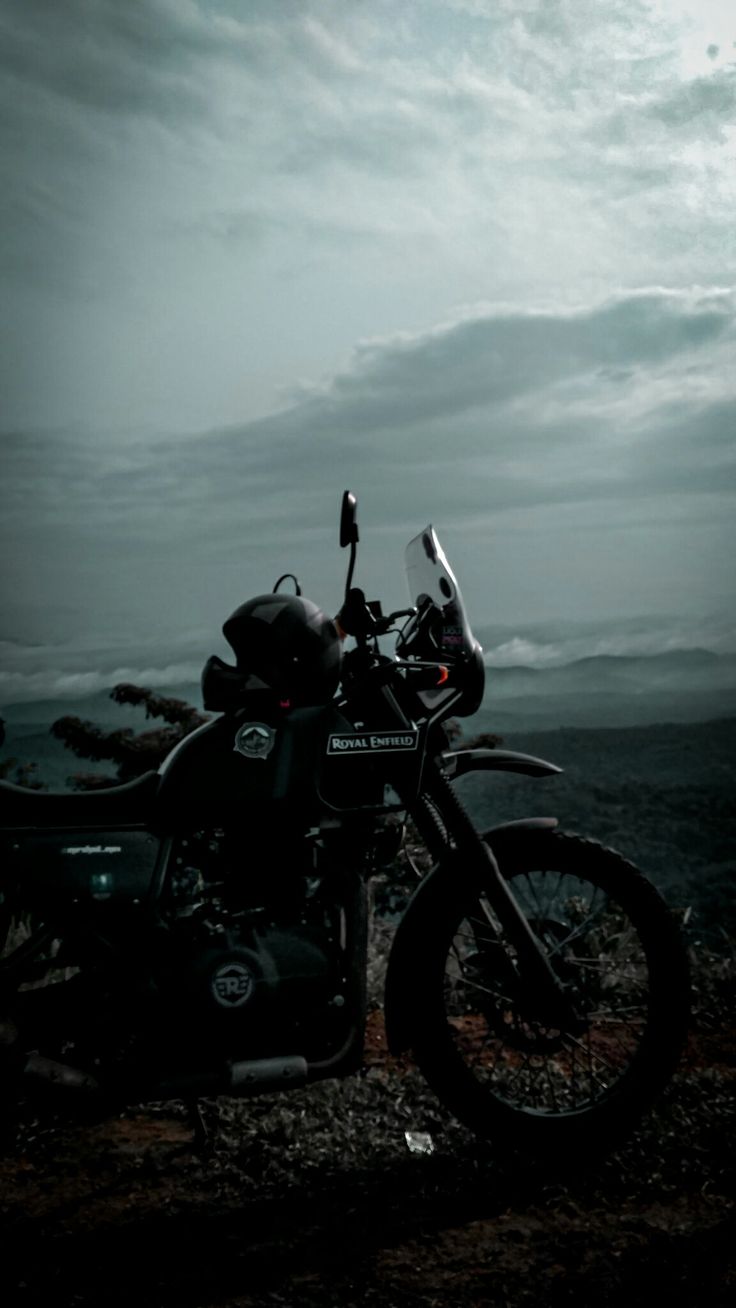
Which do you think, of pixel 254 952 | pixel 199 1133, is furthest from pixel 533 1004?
pixel 199 1133

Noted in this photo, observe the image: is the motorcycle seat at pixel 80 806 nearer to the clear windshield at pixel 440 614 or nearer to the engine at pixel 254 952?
the engine at pixel 254 952

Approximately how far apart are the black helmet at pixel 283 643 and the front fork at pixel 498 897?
436 millimetres

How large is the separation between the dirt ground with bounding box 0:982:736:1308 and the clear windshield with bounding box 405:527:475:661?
1493 millimetres

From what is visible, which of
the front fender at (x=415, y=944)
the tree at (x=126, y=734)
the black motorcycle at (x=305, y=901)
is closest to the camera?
the black motorcycle at (x=305, y=901)

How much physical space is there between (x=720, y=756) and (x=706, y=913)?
4974mm

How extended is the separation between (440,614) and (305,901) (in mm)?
935

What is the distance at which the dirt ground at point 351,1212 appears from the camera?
2814mm

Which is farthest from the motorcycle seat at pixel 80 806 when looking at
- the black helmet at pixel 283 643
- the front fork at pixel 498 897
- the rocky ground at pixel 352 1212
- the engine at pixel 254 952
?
the rocky ground at pixel 352 1212

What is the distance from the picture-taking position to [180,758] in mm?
3193

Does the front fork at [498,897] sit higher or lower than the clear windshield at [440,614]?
lower

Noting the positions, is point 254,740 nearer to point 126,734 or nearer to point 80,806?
point 80,806

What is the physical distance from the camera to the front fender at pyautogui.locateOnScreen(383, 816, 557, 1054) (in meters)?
3.32

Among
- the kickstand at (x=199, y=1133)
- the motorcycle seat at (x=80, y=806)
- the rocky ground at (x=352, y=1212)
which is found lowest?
the rocky ground at (x=352, y=1212)

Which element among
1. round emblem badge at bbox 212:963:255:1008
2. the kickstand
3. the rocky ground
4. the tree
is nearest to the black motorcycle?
round emblem badge at bbox 212:963:255:1008
